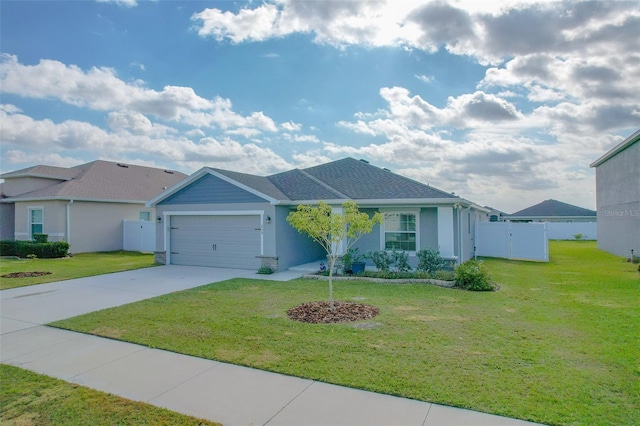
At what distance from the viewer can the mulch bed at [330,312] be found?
23.7 feet

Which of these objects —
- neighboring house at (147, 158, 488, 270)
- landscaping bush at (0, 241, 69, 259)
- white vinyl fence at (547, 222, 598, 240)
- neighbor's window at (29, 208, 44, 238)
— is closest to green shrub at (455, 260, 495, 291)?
neighboring house at (147, 158, 488, 270)

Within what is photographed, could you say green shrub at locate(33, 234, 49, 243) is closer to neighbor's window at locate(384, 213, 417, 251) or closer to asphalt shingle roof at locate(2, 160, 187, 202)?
asphalt shingle roof at locate(2, 160, 187, 202)

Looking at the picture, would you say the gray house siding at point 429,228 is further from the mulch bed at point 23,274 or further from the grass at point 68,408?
the mulch bed at point 23,274

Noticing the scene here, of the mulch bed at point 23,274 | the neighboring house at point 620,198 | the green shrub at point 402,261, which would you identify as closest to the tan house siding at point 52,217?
the mulch bed at point 23,274

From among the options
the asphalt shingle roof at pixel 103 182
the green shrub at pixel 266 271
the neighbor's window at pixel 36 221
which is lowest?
the green shrub at pixel 266 271

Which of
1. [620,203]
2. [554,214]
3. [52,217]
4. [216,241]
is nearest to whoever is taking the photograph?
[216,241]

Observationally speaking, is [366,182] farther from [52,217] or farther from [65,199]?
[52,217]

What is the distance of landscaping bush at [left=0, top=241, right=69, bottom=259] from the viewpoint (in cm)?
1786

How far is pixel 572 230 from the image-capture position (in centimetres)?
3288

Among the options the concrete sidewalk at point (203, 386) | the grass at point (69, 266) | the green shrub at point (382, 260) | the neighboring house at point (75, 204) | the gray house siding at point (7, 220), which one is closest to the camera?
the concrete sidewalk at point (203, 386)

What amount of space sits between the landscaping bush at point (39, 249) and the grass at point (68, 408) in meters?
15.9

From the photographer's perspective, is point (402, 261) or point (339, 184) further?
point (339, 184)

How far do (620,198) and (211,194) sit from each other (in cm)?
2096

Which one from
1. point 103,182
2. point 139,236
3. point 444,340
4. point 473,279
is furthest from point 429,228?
point 103,182
